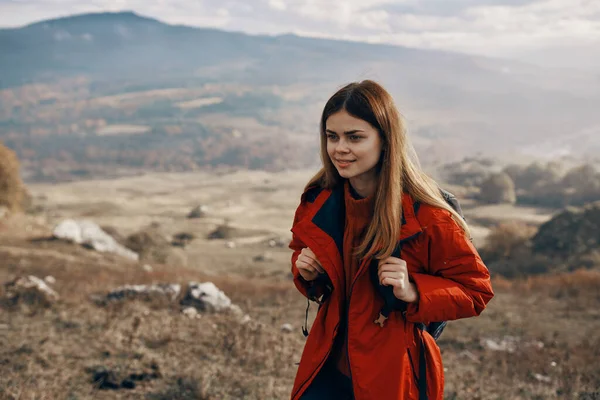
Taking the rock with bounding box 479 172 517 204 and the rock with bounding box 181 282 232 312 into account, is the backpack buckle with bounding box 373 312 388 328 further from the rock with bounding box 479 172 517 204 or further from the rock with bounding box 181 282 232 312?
the rock with bounding box 479 172 517 204

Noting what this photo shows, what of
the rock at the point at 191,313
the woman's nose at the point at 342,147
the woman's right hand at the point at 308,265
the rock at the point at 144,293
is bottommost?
the rock at the point at 144,293

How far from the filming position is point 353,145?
105 inches

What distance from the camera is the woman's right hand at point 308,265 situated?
270 centimetres

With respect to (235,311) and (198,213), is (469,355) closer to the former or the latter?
(235,311)

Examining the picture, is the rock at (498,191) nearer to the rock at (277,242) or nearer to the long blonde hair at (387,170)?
the rock at (277,242)

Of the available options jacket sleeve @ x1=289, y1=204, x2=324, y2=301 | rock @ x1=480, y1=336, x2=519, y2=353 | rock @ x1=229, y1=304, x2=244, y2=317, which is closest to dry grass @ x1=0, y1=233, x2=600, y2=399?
rock @ x1=480, y1=336, x2=519, y2=353

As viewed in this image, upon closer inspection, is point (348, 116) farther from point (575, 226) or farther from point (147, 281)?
point (575, 226)

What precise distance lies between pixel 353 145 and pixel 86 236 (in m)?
23.6

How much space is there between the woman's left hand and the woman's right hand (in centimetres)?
35

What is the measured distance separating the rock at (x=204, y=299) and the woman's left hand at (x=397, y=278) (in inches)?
272

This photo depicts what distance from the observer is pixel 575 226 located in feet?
79.0

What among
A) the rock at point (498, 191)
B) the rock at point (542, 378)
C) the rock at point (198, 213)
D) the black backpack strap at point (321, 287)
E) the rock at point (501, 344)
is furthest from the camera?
the rock at point (498, 191)

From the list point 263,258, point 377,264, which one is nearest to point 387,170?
point 377,264

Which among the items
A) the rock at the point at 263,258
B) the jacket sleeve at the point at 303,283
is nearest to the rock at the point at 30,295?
the jacket sleeve at the point at 303,283
